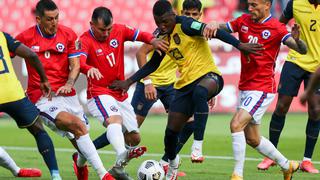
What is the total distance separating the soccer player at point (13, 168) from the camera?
1028cm

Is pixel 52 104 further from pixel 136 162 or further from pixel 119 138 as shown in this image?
pixel 136 162

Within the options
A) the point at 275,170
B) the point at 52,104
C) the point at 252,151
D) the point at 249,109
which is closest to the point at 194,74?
the point at 249,109

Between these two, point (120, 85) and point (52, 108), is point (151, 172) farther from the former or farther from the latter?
point (52, 108)

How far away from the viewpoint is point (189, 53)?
393 inches

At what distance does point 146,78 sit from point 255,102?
1.61 m

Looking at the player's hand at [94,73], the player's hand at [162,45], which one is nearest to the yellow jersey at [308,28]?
the player's hand at [162,45]

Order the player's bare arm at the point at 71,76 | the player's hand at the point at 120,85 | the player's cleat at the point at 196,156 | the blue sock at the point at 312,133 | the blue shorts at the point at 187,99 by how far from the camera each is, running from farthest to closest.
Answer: the blue sock at the point at 312,133 < the player's hand at the point at 120,85 < the player's bare arm at the point at 71,76 < the blue shorts at the point at 187,99 < the player's cleat at the point at 196,156

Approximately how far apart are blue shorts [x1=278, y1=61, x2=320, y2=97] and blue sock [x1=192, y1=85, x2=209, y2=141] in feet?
7.42

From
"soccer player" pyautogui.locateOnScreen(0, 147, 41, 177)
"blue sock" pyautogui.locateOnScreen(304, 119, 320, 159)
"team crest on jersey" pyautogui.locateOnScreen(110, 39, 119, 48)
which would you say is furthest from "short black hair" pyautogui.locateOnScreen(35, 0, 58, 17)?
"blue sock" pyautogui.locateOnScreen(304, 119, 320, 159)

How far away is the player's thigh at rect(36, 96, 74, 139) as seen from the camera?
10.1 m

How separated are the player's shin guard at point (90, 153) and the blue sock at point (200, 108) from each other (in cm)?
112

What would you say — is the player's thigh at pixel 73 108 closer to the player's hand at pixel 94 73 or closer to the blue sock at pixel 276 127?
the player's hand at pixel 94 73

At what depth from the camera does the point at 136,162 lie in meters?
12.7

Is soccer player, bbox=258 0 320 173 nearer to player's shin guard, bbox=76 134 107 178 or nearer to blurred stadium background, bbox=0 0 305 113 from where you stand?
player's shin guard, bbox=76 134 107 178
